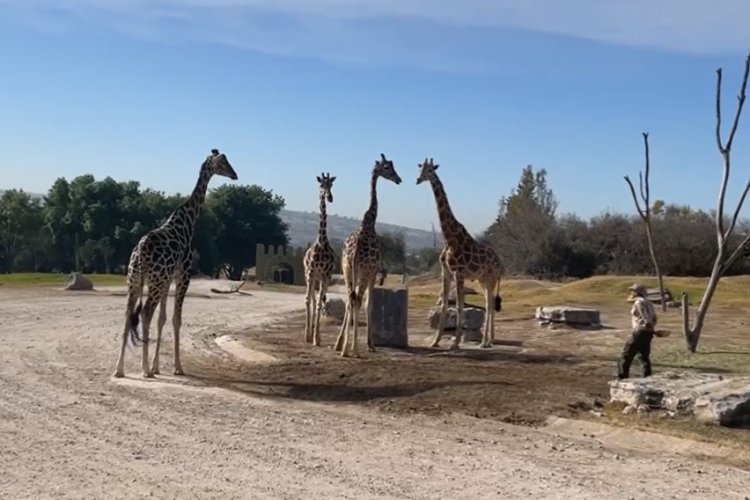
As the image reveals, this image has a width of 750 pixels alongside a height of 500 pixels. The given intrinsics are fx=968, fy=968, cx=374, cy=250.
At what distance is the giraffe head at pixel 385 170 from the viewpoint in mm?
A: 20219

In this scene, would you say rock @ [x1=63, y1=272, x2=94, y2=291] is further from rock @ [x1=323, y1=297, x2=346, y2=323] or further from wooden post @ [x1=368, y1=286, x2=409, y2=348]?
wooden post @ [x1=368, y1=286, x2=409, y2=348]

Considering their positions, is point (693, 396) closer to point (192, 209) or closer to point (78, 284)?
point (192, 209)

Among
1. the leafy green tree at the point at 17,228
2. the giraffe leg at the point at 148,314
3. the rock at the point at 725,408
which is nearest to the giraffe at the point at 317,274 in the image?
the giraffe leg at the point at 148,314

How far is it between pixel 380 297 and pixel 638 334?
706 cm

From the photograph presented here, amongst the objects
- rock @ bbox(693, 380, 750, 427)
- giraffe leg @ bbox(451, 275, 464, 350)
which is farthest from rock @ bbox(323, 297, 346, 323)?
rock @ bbox(693, 380, 750, 427)

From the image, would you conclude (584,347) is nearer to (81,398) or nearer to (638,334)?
(638,334)

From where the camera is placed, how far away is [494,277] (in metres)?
20.7

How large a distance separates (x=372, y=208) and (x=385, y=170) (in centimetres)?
97

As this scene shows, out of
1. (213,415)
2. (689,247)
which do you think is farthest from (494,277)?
(689,247)

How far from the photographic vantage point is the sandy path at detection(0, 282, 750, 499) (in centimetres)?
852

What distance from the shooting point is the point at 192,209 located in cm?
1695

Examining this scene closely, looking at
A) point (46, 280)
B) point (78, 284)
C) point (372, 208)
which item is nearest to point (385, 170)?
point (372, 208)

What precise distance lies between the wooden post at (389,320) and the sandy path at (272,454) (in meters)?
6.11

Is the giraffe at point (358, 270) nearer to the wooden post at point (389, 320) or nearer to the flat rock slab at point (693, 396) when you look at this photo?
the wooden post at point (389, 320)
